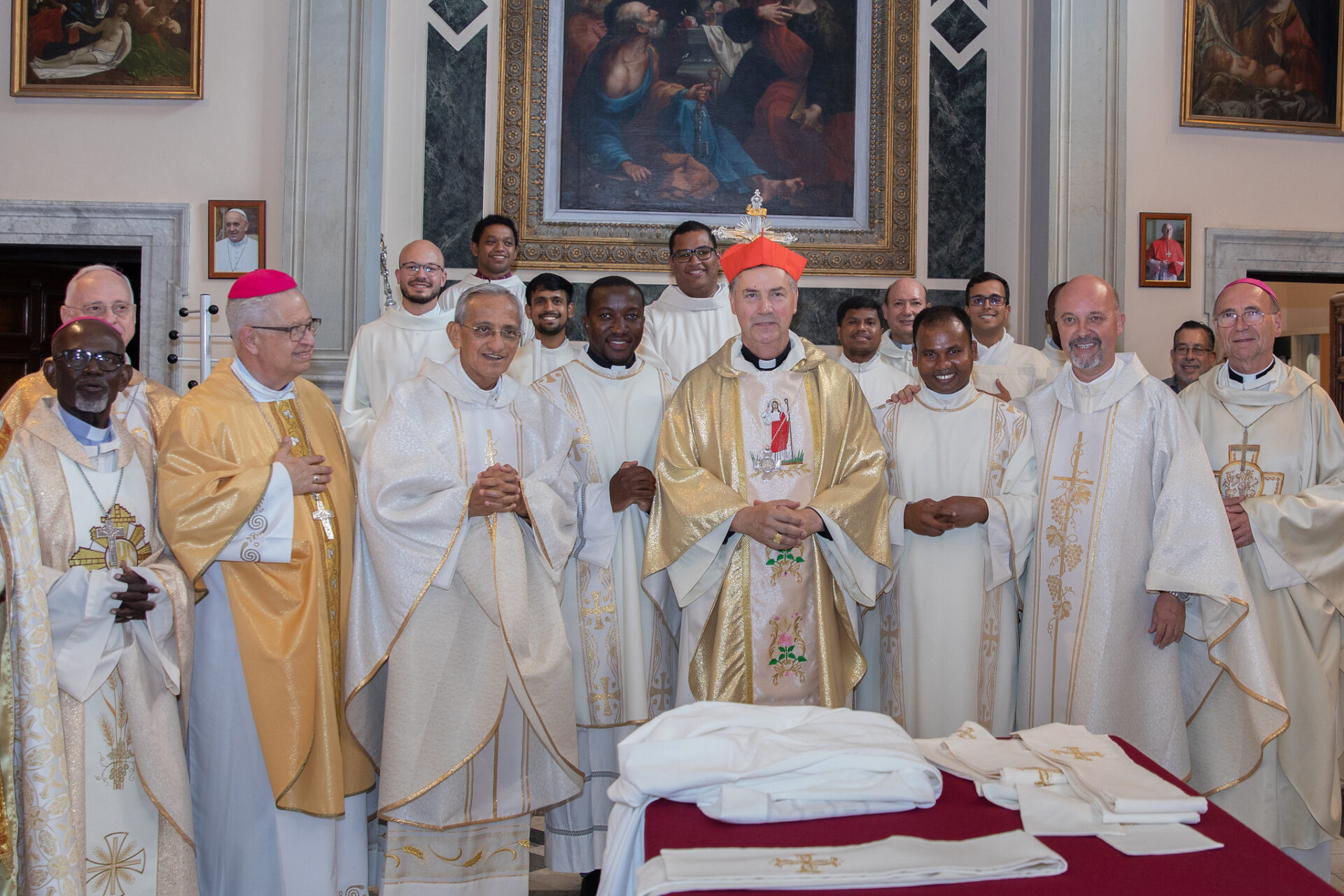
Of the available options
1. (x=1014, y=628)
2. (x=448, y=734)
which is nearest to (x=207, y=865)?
(x=448, y=734)

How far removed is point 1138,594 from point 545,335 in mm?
3191

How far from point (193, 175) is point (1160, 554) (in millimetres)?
6927

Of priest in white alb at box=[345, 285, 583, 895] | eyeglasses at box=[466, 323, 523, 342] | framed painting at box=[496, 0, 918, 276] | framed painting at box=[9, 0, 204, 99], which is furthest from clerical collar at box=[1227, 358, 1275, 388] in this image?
framed painting at box=[9, 0, 204, 99]

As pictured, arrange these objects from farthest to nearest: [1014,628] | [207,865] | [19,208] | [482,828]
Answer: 1. [19,208]
2. [1014,628]
3. [482,828]
4. [207,865]

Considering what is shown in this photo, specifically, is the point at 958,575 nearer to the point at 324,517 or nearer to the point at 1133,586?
the point at 1133,586

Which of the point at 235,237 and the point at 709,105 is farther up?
the point at 709,105

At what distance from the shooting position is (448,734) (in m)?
4.14

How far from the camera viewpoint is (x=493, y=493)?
4.12 meters

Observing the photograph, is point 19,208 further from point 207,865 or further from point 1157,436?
point 1157,436

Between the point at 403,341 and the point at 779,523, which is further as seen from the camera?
the point at 403,341

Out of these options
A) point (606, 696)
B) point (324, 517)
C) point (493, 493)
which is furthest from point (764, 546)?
point (324, 517)

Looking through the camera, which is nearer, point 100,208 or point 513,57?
point 100,208

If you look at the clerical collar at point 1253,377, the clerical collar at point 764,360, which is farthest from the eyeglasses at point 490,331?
the clerical collar at point 1253,377

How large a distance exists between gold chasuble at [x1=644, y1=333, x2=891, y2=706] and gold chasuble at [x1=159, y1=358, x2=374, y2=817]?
1237 mm
